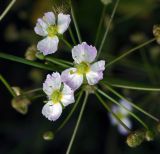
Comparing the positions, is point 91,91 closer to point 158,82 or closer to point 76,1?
point 158,82

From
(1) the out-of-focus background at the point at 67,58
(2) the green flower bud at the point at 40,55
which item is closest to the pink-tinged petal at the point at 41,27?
(2) the green flower bud at the point at 40,55

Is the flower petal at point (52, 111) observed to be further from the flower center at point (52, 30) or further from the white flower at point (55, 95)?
the flower center at point (52, 30)

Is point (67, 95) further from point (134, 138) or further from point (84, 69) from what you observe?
point (134, 138)

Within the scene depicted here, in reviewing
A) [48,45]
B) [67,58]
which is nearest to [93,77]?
[48,45]

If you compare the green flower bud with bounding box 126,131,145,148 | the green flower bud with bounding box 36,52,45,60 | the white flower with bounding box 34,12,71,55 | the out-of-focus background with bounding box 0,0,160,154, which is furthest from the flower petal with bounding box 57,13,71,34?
the out-of-focus background with bounding box 0,0,160,154

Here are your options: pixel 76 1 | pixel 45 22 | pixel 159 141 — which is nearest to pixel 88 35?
pixel 76 1
